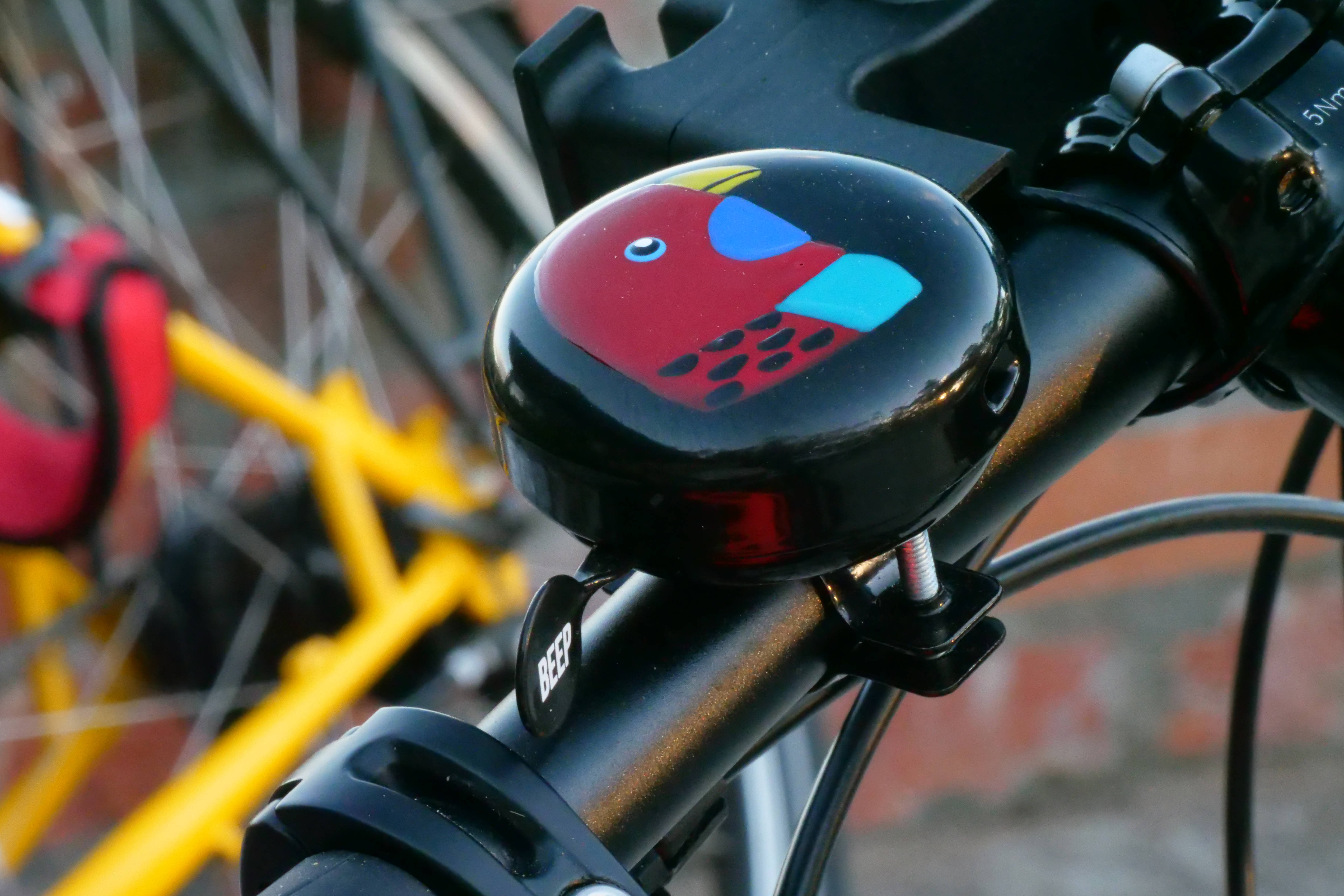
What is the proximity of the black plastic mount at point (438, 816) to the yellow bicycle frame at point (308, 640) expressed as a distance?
2.28 ft

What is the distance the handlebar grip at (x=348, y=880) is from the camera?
222 millimetres

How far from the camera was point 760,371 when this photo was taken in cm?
22

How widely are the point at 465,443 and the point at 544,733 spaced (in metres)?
1.07

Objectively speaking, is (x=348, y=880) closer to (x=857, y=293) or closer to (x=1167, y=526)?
(x=857, y=293)

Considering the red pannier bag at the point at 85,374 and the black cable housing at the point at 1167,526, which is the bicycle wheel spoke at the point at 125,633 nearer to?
the red pannier bag at the point at 85,374

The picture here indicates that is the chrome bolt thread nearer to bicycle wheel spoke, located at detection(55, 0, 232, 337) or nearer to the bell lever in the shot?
the bell lever

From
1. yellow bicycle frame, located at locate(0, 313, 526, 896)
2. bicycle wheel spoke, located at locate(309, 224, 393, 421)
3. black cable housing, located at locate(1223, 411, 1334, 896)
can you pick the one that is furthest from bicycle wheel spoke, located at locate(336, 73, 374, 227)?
black cable housing, located at locate(1223, 411, 1334, 896)

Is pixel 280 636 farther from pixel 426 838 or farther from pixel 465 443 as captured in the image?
pixel 426 838

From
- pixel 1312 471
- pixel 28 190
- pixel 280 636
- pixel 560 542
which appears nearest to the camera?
pixel 1312 471

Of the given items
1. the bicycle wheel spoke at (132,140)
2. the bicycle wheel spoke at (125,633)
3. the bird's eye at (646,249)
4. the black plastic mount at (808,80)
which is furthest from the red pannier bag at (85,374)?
the bird's eye at (646,249)

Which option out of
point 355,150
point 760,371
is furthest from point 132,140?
point 760,371

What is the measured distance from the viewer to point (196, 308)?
1.31 metres

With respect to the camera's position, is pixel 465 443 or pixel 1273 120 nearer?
pixel 1273 120

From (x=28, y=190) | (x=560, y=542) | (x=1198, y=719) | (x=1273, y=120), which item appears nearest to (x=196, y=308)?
(x=28, y=190)
